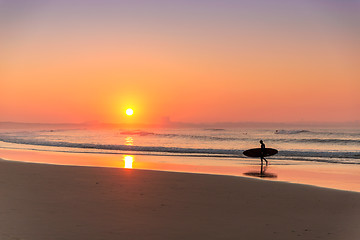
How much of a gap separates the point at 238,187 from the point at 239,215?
4.80 metres

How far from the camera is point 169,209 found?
11.0 metres

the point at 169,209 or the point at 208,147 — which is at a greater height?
the point at 169,209

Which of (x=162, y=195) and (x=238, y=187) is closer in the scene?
(x=162, y=195)

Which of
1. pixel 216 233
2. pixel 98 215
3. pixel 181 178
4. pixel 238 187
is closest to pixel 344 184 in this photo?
pixel 238 187

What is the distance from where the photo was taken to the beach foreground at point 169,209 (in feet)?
28.7

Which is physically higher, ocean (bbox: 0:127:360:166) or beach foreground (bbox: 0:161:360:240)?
beach foreground (bbox: 0:161:360:240)

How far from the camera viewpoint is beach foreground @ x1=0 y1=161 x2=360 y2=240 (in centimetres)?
874

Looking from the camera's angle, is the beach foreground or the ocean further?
the ocean

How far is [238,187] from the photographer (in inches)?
601

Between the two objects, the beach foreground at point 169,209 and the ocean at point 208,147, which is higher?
the beach foreground at point 169,209

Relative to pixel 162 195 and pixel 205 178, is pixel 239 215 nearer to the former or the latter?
pixel 162 195

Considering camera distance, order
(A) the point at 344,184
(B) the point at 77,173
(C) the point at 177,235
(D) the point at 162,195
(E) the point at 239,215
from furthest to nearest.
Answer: (B) the point at 77,173
(A) the point at 344,184
(D) the point at 162,195
(E) the point at 239,215
(C) the point at 177,235

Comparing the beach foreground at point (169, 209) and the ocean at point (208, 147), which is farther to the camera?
the ocean at point (208, 147)

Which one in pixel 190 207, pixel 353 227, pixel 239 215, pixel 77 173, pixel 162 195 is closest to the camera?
pixel 353 227
